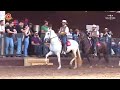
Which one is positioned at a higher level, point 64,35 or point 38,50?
point 64,35

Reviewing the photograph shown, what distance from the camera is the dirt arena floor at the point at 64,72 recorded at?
14323mm

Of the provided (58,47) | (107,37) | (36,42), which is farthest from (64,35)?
(107,37)

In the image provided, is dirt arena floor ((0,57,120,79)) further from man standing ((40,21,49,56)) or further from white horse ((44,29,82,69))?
man standing ((40,21,49,56))

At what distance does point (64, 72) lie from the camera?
1608 cm

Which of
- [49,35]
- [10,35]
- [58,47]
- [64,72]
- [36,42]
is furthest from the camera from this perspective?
[36,42]

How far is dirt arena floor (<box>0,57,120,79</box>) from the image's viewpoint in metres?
14.3

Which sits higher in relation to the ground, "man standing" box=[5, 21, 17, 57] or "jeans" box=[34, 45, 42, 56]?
"man standing" box=[5, 21, 17, 57]

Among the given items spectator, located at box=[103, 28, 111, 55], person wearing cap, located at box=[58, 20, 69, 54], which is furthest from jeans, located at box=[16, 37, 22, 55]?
spectator, located at box=[103, 28, 111, 55]

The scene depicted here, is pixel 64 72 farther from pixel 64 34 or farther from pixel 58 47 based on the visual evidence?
pixel 64 34

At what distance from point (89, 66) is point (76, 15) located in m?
3.04

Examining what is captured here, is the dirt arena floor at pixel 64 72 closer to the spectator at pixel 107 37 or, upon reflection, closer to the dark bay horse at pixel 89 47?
the dark bay horse at pixel 89 47

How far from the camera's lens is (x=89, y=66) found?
1850cm
